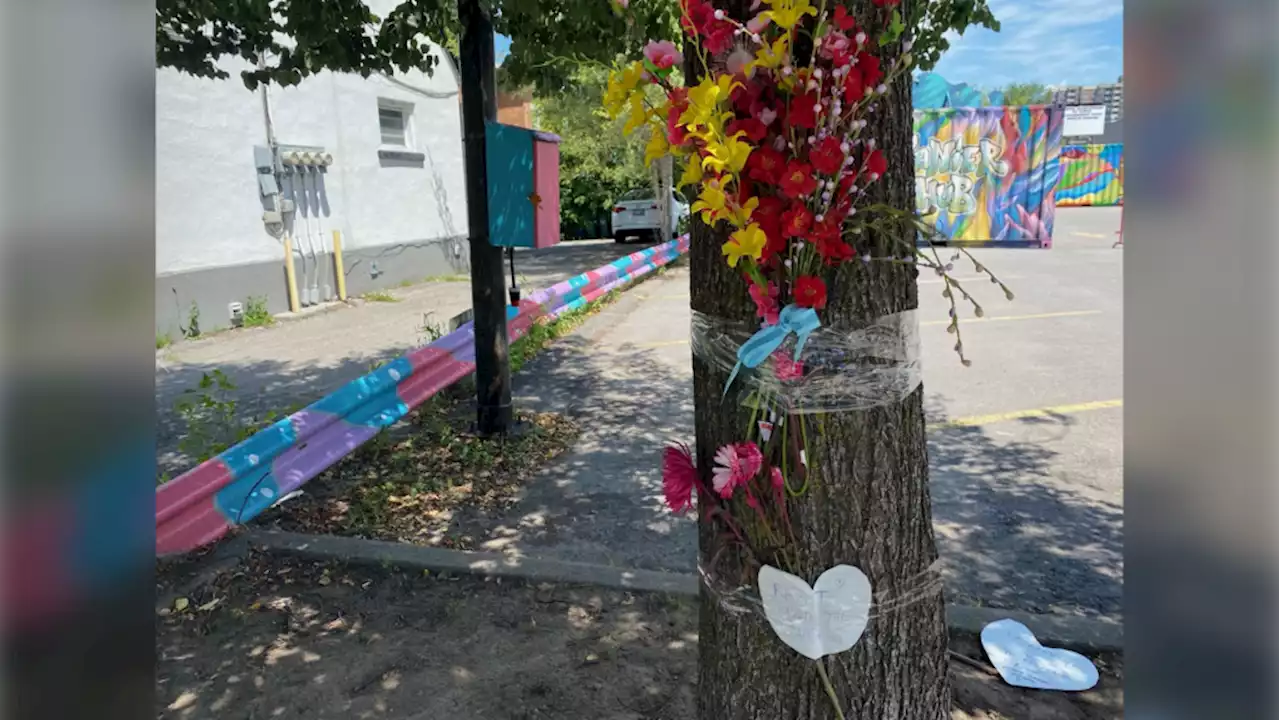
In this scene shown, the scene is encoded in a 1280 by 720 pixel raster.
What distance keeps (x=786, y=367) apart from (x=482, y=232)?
160 inches

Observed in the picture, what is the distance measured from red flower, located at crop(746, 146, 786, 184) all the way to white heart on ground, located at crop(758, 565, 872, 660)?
34.7 inches

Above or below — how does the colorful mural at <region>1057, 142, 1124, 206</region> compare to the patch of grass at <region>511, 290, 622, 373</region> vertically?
above

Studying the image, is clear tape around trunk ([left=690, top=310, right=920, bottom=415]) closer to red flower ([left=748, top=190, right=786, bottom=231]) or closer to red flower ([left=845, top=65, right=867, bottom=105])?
red flower ([left=748, top=190, right=786, bottom=231])

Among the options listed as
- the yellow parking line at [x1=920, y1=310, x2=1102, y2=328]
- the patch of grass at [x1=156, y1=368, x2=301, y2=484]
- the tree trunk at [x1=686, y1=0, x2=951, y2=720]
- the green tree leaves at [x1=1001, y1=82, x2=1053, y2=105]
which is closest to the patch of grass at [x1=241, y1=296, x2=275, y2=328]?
the patch of grass at [x1=156, y1=368, x2=301, y2=484]

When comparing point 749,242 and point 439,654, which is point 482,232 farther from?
point 749,242

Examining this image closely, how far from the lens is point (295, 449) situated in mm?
4906

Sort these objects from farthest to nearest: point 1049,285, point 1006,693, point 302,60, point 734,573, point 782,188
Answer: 1. point 1049,285
2. point 302,60
3. point 1006,693
4. point 734,573
5. point 782,188

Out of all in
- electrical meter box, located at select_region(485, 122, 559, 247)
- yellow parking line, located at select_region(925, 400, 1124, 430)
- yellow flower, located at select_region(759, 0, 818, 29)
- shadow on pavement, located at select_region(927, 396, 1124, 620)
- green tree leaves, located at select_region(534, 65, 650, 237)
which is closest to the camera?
yellow flower, located at select_region(759, 0, 818, 29)

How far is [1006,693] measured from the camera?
2.81 meters

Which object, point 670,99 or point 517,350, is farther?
point 517,350

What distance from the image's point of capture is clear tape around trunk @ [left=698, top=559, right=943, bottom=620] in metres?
1.95
